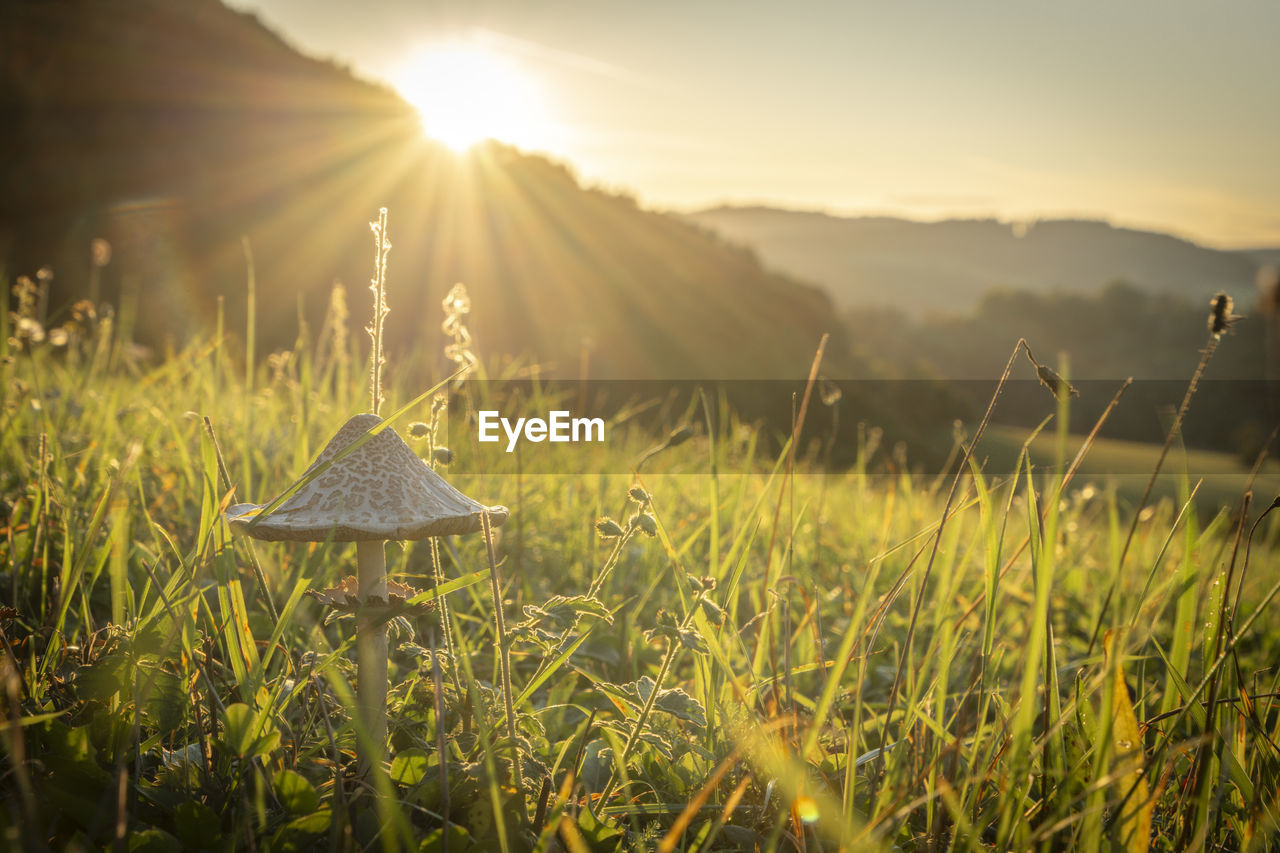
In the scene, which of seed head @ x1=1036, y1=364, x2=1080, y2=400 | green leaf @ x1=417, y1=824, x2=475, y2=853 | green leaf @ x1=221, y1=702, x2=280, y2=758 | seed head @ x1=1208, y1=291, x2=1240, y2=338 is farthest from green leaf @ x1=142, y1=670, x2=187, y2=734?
seed head @ x1=1208, y1=291, x2=1240, y2=338

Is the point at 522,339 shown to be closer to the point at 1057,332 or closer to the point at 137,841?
the point at 137,841

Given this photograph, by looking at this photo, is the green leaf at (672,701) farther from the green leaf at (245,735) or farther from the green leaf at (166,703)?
the green leaf at (166,703)

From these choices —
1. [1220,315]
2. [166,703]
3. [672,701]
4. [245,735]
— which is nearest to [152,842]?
[245,735]

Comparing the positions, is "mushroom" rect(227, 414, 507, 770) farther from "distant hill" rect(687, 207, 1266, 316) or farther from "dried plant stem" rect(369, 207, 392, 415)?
"distant hill" rect(687, 207, 1266, 316)

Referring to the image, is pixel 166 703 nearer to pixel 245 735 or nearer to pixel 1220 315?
pixel 245 735

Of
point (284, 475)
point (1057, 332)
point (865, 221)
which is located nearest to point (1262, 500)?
point (284, 475)

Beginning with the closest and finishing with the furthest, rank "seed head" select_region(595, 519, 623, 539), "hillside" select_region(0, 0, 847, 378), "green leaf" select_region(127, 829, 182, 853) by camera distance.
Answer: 1. "green leaf" select_region(127, 829, 182, 853)
2. "seed head" select_region(595, 519, 623, 539)
3. "hillside" select_region(0, 0, 847, 378)

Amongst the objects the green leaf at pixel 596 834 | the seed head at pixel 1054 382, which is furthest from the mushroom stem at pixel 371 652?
the seed head at pixel 1054 382
